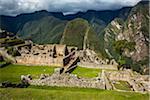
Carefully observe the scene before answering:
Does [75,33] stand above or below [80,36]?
above

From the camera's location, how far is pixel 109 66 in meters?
40.8

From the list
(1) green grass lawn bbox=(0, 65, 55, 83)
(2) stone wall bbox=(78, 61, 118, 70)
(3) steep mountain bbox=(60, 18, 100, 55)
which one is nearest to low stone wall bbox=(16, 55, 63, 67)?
(1) green grass lawn bbox=(0, 65, 55, 83)

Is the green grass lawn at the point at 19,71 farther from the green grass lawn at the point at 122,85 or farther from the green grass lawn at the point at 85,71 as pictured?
the green grass lawn at the point at 122,85

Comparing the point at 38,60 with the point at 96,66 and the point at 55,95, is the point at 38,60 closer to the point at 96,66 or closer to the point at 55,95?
the point at 96,66

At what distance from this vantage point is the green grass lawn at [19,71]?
3309 centimetres

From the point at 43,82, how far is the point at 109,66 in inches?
539

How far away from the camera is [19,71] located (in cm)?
3750

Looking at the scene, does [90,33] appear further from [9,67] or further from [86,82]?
[86,82]

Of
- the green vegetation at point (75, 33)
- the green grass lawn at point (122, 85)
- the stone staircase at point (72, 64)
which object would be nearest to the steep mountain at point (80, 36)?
the green vegetation at point (75, 33)

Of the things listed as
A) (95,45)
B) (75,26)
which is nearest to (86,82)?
(95,45)

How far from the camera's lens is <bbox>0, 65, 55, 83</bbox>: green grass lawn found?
33091 mm

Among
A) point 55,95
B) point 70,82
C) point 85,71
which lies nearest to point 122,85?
point 70,82

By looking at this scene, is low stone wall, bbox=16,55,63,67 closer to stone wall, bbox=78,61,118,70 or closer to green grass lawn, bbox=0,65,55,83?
green grass lawn, bbox=0,65,55,83

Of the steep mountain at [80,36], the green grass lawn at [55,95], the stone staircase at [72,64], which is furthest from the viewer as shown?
the steep mountain at [80,36]
